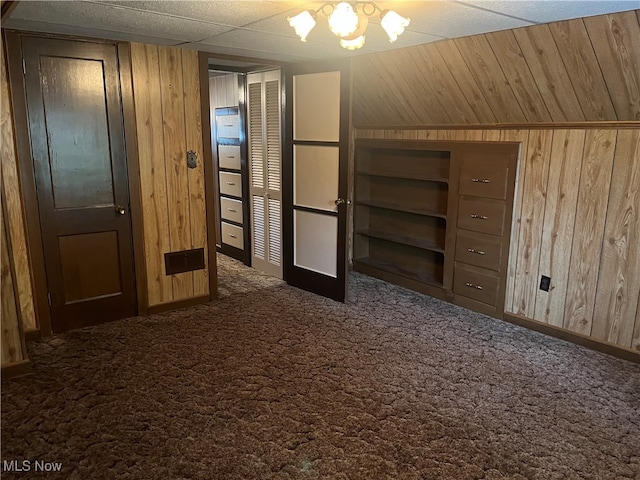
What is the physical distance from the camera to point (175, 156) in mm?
3939

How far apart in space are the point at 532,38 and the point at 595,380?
2.14 meters

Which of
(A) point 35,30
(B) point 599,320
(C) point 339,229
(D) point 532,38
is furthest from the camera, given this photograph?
(C) point 339,229

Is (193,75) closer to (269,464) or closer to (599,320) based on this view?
(269,464)

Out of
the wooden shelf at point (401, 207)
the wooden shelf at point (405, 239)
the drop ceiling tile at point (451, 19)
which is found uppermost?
the drop ceiling tile at point (451, 19)

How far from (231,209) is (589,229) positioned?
3677 millimetres

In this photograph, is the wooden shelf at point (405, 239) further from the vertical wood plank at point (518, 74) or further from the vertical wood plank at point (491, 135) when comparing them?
the vertical wood plank at point (518, 74)

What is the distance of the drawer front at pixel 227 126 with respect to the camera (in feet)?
17.3

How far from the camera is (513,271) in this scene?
12.8 feet

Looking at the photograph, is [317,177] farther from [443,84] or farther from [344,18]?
[344,18]

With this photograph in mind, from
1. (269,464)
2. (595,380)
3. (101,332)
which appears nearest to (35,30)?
(101,332)

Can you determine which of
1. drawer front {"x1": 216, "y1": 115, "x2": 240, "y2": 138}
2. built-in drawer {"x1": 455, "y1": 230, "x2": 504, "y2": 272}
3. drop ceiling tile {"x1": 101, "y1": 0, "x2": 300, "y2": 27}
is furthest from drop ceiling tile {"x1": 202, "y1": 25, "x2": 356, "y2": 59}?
built-in drawer {"x1": 455, "y1": 230, "x2": 504, "y2": 272}

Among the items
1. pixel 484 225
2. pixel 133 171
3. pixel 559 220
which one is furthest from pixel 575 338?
pixel 133 171

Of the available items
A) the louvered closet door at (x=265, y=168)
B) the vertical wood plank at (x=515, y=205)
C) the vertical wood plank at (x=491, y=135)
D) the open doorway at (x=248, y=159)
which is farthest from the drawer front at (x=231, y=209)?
the vertical wood plank at (x=515, y=205)

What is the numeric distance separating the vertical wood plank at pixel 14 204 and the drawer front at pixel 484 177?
11.1 feet
